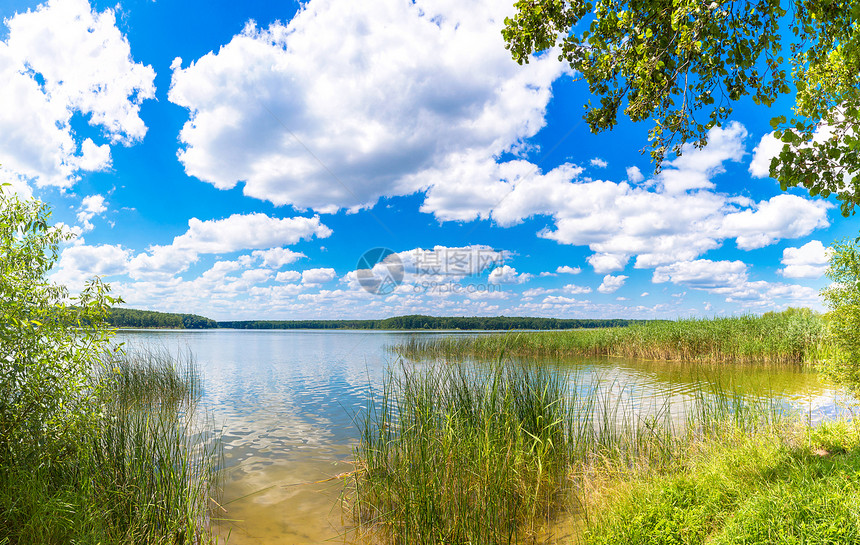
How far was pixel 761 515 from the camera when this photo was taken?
3145 mm

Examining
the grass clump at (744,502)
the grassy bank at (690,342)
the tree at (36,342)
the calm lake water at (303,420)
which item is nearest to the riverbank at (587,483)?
the grass clump at (744,502)

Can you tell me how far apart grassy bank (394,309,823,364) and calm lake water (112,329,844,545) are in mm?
2302

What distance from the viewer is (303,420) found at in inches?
402

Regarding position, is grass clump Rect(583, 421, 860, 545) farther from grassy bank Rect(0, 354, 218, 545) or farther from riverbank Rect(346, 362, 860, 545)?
grassy bank Rect(0, 354, 218, 545)

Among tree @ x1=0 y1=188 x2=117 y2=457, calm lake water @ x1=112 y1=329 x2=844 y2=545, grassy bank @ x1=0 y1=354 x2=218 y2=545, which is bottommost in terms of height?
calm lake water @ x1=112 y1=329 x2=844 y2=545

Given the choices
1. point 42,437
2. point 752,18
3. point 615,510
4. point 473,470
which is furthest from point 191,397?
point 752,18

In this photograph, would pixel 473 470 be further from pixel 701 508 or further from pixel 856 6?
pixel 856 6

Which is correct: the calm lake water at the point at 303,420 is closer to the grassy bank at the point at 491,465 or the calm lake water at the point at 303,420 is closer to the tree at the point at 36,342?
the grassy bank at the point at 491,465

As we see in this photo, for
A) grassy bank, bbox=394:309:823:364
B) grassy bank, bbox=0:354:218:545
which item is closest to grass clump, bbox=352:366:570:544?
grassy bank, bbox=0:354:218:545

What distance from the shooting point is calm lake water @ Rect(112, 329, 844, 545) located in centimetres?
510

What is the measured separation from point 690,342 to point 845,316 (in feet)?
53.0

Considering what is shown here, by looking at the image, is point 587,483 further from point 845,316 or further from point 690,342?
point 690,342

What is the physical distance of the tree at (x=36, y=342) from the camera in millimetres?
3795

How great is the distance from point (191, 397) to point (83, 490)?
9.00 meters
